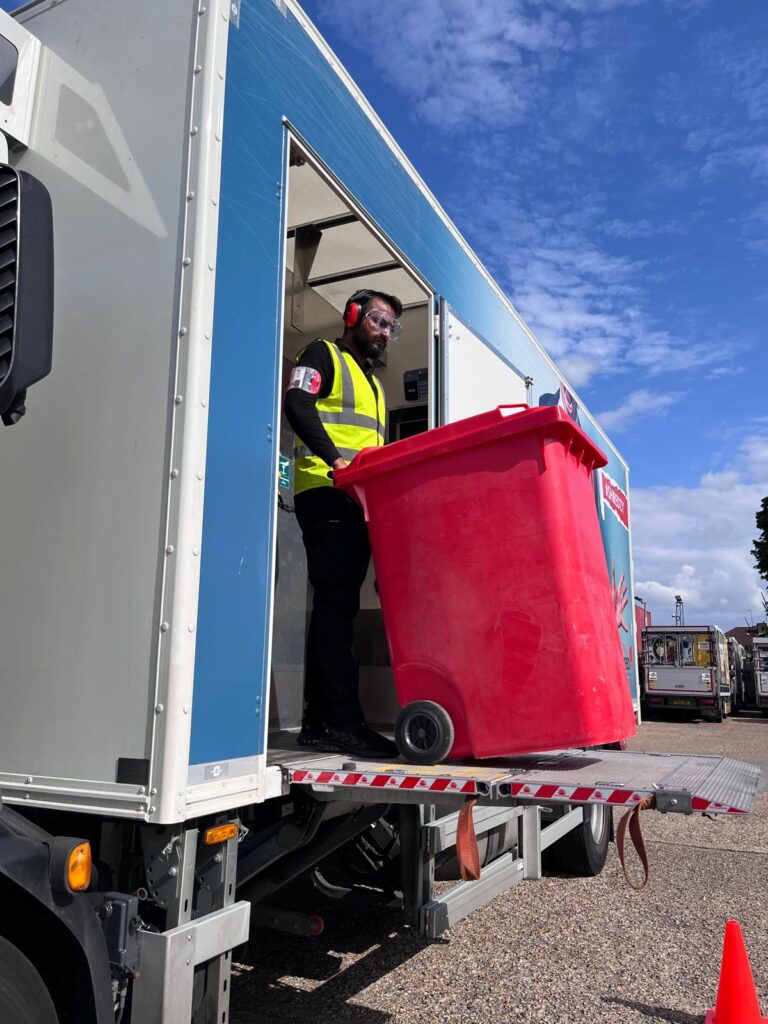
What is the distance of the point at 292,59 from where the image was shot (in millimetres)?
2762

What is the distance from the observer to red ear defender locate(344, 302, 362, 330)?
345 centimetres

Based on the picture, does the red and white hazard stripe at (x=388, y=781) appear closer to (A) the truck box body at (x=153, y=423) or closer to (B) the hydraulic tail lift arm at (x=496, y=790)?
(B) the hydraulic tail lift arm at (x=496, y=790)

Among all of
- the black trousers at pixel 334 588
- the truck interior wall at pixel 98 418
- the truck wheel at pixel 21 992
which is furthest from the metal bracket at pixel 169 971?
the black trousers at pixel 334 588

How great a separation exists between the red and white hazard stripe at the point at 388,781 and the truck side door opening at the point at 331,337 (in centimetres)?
135

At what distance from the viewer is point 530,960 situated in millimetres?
3688

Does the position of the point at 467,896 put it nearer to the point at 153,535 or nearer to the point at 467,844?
the point at 467,844

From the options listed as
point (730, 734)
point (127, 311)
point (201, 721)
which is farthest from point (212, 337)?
point (730, 734)

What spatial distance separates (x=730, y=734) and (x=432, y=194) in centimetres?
1598

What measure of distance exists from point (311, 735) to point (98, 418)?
1492 millimetres

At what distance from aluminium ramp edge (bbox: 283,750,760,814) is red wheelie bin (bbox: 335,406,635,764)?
0.12 metres

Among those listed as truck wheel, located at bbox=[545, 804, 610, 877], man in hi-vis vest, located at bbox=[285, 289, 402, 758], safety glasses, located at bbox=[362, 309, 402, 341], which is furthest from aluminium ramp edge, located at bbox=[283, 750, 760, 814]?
truck wheel, located at bbox=[545, 804, 610, 877]

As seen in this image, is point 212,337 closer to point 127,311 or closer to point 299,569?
point 127,311

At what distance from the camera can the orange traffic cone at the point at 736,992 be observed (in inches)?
109

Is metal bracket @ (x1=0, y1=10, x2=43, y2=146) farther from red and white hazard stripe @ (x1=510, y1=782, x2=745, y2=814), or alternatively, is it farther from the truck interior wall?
red and white hazard stripe @ (x1=510, y1=782, x2=745, y2=814)
